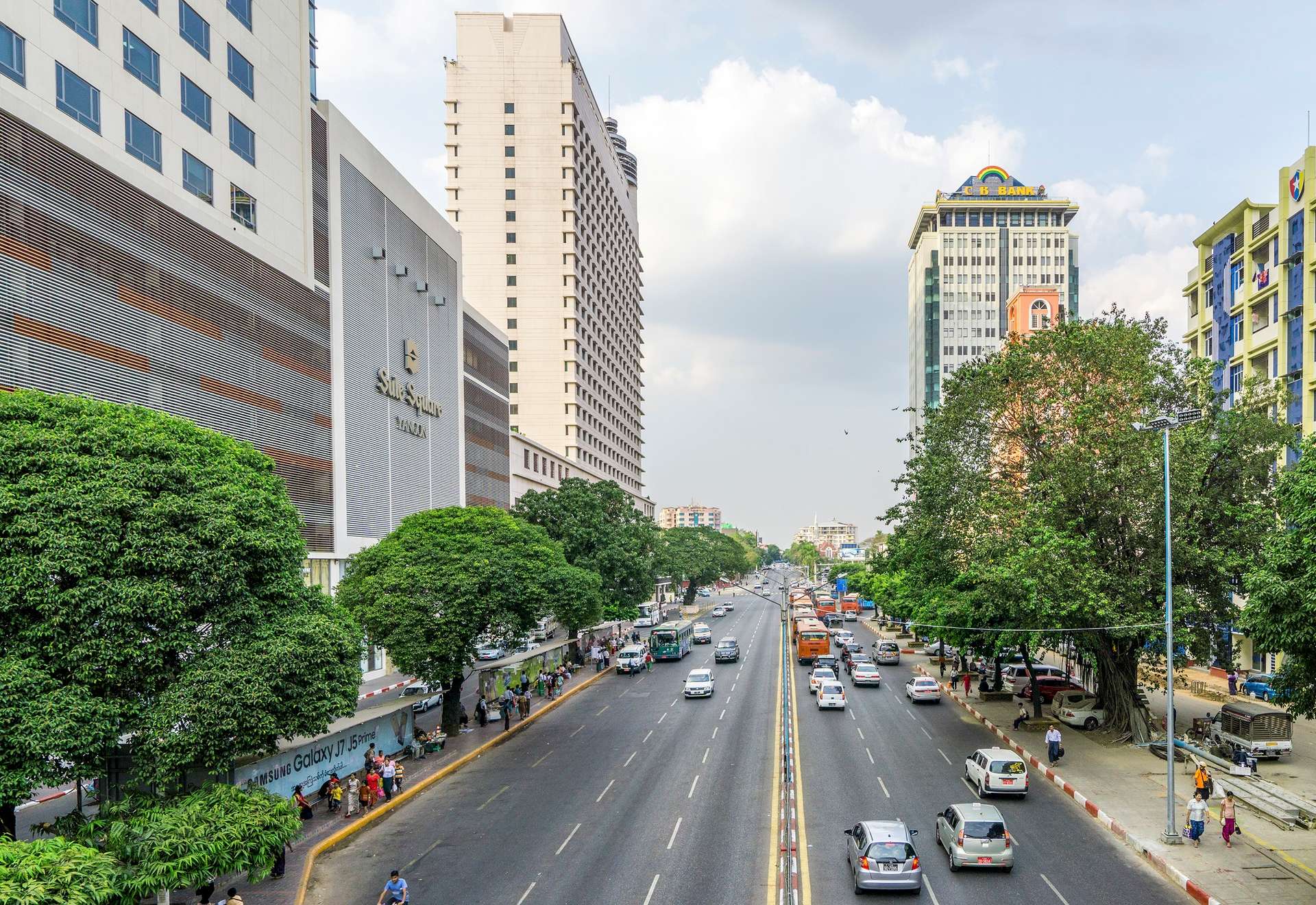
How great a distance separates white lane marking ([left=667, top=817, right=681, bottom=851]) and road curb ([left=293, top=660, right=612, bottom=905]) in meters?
8.58

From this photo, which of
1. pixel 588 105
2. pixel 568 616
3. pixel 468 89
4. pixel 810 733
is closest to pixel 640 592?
pixel 568 616

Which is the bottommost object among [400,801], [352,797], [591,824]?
[400,801]

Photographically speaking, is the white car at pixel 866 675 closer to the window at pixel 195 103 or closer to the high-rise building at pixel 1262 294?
the high-rise building at pixel 1262 294

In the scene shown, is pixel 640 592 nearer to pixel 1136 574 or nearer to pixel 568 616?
pixel 568 616

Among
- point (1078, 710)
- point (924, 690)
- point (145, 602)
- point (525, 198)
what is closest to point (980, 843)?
point (145, 602)

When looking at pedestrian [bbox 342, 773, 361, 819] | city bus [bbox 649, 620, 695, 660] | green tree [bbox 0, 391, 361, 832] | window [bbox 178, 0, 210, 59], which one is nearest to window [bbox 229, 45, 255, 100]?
window [bbox 178, 0, 210, 59]

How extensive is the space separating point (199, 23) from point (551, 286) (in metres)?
72.6

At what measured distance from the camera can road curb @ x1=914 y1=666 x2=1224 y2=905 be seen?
61.0ft

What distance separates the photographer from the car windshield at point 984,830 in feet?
65.8

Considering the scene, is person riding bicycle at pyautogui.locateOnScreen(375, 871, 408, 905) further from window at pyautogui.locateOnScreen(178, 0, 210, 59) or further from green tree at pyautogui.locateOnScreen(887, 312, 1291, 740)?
window at pyautogui.locateOnScreen(178, 0, 210, 59)

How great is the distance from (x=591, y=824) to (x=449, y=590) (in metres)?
11.9

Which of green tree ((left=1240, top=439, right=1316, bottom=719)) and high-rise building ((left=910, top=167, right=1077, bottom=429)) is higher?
high-rise building ((left=910, top=167, right=1077, bottom=429))

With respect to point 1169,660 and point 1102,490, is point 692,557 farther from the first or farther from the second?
point 1169,660

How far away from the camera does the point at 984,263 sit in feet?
536
